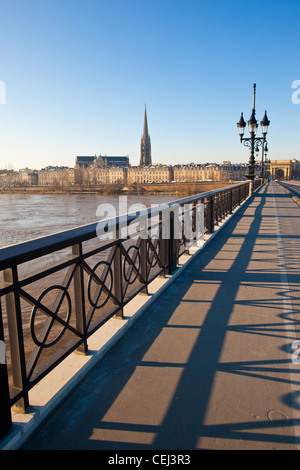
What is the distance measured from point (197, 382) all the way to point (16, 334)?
4.06 ft

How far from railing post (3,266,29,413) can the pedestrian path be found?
261 millimetres

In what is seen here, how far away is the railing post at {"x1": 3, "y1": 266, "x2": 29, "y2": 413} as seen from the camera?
5.45ft

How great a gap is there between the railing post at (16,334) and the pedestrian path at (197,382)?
26cm

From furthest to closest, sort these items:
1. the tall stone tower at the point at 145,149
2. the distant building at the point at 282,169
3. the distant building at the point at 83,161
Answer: the tall stone tower at the point at 145,149 < the distant building at the point at 83,161 < the distant building at the point at 282,169

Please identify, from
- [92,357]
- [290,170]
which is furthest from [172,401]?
[290,170]

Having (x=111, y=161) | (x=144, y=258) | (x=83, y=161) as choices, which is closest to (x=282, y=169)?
(x=111, y=161)

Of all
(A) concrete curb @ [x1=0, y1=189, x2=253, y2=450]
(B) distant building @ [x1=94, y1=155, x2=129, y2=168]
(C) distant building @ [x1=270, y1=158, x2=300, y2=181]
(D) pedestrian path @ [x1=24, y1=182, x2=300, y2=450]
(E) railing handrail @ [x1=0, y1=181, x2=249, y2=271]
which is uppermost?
(B) distant building @ [x1=94, y1=155, x2=129, y2=168]

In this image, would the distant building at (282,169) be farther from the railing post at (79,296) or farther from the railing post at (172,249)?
the railing post at (79,296)

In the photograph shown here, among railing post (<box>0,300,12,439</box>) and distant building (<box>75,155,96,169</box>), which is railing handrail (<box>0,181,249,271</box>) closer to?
railing post (<box>0,300,12,439</box>)

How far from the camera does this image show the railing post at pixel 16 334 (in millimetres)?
1662

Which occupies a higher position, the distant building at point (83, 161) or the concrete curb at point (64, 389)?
the distant building at point (83, 161)

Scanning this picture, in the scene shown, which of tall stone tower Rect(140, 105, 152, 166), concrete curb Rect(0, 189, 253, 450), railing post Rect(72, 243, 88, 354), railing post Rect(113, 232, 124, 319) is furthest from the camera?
tall stone tower Rect(140, 105, 152, 166)

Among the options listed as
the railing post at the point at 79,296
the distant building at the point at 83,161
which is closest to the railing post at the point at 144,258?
the railing post at the point at 79,296

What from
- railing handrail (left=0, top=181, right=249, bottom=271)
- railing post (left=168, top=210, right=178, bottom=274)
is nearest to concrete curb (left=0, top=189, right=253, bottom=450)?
railing post (left=168, top=210, right=178, bottom=274)
